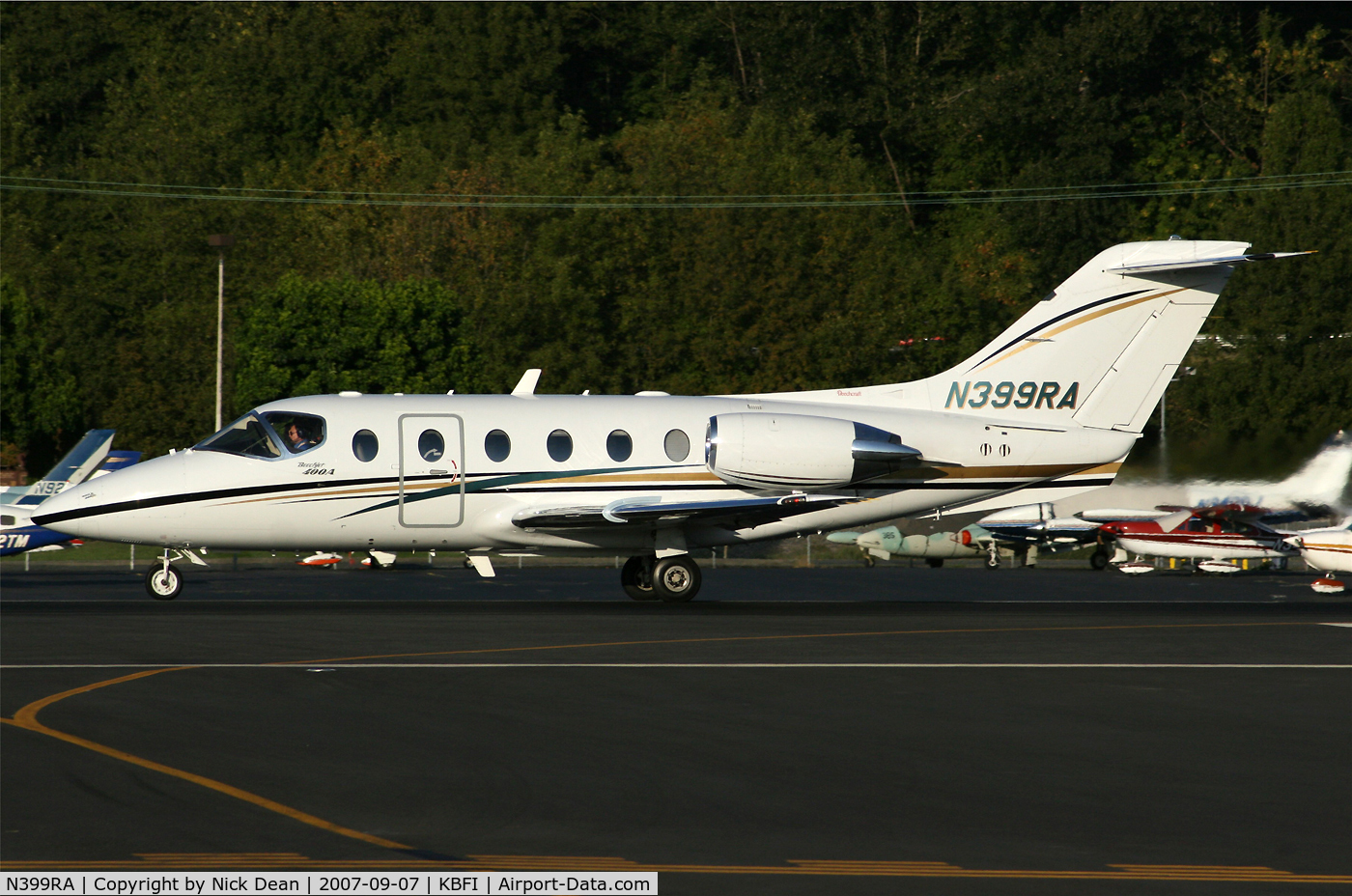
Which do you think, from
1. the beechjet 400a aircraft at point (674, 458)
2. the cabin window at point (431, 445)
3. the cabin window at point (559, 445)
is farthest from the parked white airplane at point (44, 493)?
the cabin window at point (559, 445)

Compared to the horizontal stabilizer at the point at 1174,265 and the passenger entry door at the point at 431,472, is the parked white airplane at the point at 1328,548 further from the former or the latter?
the passenger entry door at the point at 431,472

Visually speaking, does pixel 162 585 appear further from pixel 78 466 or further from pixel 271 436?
pixel 78 466

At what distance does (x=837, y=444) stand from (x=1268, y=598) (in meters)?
9.69

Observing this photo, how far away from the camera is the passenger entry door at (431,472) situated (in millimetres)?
23578

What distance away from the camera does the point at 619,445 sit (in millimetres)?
24062

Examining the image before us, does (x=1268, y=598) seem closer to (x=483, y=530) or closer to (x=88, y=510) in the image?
(x=483, y=530)

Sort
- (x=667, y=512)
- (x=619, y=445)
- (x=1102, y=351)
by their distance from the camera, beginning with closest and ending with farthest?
(x=667, y=512) → (x=619, y=445) → (x=1102, y=351)

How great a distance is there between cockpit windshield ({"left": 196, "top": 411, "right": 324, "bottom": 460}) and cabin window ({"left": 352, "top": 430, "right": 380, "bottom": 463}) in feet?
1.62

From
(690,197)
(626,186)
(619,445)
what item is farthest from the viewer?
(626,186)

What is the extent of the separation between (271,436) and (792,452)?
7584mm

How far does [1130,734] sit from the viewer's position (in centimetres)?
1256

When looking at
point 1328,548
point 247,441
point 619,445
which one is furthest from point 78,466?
point 1328,548

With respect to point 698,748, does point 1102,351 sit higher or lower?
higher
